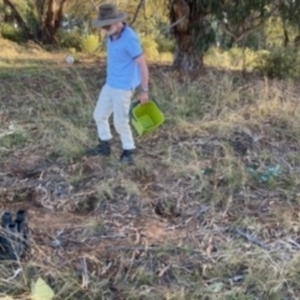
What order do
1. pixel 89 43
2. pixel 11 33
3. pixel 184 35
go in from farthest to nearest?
pixel 11 33
pixel 89 43
pixel 184 35

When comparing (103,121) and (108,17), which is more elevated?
(108,17)

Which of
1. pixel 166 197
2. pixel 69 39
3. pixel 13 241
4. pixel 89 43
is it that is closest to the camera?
pixel 13 241

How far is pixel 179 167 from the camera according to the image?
4629 mm

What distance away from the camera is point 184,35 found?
753 centimetres

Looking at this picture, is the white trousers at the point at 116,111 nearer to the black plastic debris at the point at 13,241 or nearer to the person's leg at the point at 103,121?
the person's leg at the point at 103,121

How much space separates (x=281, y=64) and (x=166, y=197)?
3.97 meters

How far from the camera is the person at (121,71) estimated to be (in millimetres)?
4289

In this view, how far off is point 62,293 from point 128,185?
4.30ft

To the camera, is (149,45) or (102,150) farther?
(149,45)

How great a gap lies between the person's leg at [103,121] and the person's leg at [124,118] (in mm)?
134

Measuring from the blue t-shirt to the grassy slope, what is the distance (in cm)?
68

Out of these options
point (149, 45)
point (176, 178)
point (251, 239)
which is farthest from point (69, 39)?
point (251, 239)

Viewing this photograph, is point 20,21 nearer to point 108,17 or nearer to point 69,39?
point 69,39

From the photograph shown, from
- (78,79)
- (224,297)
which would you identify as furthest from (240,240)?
(78,79)
